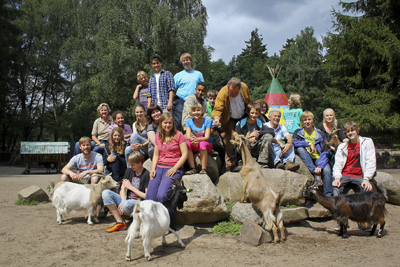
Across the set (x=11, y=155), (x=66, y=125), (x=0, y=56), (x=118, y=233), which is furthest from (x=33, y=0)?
(x=118, y=233)

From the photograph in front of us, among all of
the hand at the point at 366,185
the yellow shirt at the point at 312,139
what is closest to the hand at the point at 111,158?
the yellow shirt at the point at 312,139

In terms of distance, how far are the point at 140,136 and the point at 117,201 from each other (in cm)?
163

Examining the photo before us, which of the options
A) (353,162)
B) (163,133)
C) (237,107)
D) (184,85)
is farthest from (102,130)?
(353,162)

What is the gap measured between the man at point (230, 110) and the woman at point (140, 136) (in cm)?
156

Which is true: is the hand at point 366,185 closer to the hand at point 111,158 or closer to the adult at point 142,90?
the hand at point 111,158

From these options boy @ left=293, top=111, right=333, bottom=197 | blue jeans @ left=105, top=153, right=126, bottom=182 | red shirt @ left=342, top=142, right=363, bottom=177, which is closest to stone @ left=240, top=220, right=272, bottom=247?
red shirt @ left=342, top=142, right=363, bottom=177

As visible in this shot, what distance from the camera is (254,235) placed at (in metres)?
4.27

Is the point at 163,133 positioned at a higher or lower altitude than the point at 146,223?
higher

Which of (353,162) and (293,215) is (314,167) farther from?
(293,215)

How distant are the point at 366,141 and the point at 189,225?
11.4ft

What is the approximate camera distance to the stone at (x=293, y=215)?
16.6 ft

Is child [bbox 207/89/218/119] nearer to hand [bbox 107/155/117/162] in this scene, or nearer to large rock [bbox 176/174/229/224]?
large rock [bbox 176/174/229/224]

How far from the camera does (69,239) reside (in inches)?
176

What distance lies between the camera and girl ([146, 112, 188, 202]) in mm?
4539
